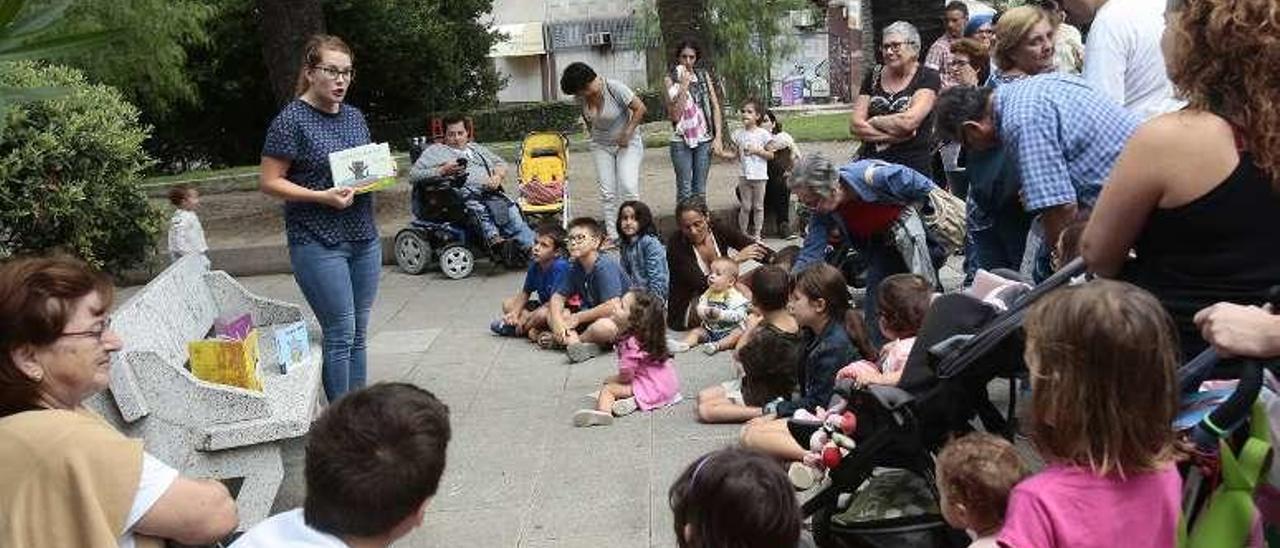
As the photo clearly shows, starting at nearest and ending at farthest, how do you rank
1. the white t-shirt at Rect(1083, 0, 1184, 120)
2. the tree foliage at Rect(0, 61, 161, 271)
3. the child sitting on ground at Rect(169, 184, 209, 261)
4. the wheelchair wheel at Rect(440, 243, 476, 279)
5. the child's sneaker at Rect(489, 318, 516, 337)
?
the white t-shirt at Rect(1083, 0, 1184, 120) → the tree foliage at Rect(0, 61, 161, 271) → the child's sneaker at Rect(489, 318, 516, 337) → the child sitting on ground at Rect(169, 184, 209, 261) → the wheelchair wheel at Rect(440, 243, 476, 279)

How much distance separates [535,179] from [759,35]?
1651cm

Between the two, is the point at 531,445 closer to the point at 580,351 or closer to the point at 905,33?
the point at 580,351

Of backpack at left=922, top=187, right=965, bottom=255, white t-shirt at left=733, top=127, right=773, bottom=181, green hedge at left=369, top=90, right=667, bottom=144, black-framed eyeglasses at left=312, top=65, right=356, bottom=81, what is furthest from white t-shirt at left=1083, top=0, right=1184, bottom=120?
green hedge at left=369, top=90, right=667, bottom=144

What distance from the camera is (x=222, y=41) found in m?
20.3

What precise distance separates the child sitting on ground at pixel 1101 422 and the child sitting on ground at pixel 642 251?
5022 millimetres

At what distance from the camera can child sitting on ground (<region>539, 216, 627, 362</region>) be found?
7250mm

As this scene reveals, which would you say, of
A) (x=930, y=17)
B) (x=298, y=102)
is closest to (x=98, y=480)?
(x=298, y=102)

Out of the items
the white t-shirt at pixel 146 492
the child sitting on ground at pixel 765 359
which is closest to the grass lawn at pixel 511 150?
the child sitting on ground at pixel 765 359

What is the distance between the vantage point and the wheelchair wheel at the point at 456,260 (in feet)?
32.4

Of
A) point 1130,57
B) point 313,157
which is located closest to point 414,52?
point 313,157

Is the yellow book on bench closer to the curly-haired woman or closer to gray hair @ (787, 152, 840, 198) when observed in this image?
gray hair @ (787, 152, 840, 198)

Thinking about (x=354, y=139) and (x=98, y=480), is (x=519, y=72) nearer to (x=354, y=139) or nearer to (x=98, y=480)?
(x=354, y=139)

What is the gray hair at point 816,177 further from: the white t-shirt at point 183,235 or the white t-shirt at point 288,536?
the white t-shirt at point 183,235

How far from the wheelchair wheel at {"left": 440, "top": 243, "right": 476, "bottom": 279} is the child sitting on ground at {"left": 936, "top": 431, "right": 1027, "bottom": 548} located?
725 cm
